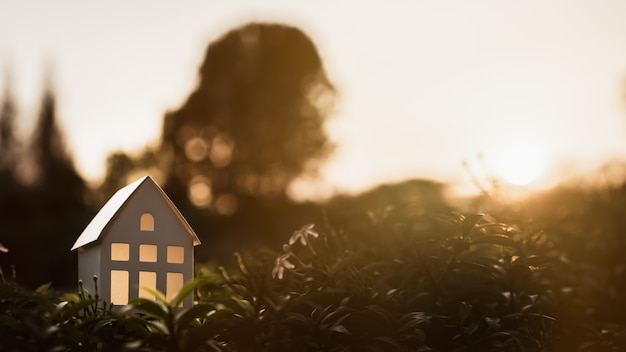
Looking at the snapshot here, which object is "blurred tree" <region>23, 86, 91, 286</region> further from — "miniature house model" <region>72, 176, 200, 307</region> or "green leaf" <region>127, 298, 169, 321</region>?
"green leaf" <region>127, 298, 169, 321</region>

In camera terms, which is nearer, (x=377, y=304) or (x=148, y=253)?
(x=377, y=304)

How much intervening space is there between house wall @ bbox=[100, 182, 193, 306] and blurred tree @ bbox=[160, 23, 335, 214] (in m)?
31.8

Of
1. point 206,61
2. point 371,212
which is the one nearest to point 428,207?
point 371,212

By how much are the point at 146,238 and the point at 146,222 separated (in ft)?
0.22

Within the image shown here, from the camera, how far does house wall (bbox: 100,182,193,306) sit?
314 centimetres

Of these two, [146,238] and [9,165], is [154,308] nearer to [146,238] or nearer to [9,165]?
[146,238]

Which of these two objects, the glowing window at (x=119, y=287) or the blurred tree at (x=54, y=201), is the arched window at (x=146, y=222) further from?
the blurred tree at (x=54, y=201)

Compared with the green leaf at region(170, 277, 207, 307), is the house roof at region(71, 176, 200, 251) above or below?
above

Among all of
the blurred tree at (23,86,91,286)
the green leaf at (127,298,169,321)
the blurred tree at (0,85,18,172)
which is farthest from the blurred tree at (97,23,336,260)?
the green leaf at (127,298,169,321)

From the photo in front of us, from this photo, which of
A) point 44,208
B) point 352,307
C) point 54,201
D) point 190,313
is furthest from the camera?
point 54,201

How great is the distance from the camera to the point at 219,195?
37031 mm

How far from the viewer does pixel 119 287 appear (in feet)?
10.3

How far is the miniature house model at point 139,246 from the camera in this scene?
10.2 ft

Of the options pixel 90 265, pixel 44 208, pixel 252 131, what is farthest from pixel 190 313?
pixel 44 208
